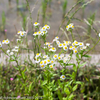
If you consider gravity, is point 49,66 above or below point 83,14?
below

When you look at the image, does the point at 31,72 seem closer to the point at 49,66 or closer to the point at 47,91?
the point at 47,91

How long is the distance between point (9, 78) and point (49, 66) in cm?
87

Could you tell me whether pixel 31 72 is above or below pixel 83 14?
below

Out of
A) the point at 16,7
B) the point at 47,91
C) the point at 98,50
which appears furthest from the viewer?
the point at 16,7

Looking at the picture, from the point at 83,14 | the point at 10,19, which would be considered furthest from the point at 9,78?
the point at 83,14

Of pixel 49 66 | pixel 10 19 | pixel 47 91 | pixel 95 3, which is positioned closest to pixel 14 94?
pixel 47 91

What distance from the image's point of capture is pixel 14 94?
1728mm

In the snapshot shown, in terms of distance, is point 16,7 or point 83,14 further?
point 16,7

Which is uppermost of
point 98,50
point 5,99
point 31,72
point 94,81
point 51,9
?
point 51,9

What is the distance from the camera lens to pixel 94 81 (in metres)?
1.88

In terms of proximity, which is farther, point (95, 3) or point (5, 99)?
point (95, 3)

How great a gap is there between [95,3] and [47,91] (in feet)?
13.0

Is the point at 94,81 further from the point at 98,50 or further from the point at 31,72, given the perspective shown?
the point at 98,50

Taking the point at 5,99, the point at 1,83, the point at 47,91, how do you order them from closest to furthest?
1. the point at 47,91
2. the point at 5,99
3. the point at 1,83
